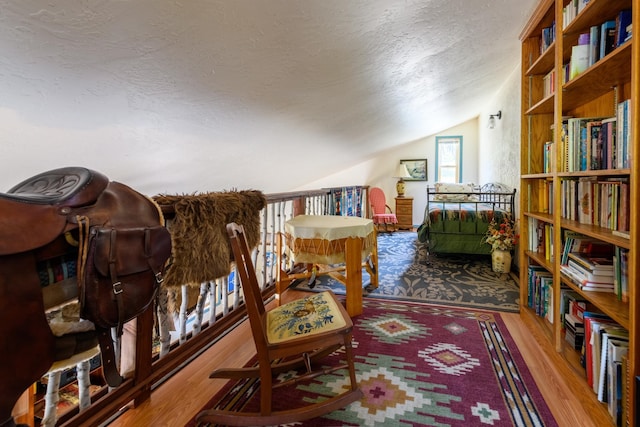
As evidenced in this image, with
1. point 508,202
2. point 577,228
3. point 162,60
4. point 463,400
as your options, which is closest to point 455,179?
point 508,202

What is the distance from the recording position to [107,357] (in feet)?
3.26

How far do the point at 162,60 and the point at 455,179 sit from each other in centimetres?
689

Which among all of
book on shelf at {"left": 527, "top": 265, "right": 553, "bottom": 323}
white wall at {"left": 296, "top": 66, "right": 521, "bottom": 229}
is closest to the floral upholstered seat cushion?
book on shelf at {"left": 527, "top": 265, "right": 553, "bottom": 323}

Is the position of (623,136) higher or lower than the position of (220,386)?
higher

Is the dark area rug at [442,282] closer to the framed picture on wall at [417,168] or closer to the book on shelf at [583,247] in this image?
the book on shelf at [583,247]

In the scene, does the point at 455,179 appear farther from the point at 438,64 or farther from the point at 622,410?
the point at 622,410

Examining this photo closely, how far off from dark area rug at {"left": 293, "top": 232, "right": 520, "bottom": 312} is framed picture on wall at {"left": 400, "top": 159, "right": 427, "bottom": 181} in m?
3.17

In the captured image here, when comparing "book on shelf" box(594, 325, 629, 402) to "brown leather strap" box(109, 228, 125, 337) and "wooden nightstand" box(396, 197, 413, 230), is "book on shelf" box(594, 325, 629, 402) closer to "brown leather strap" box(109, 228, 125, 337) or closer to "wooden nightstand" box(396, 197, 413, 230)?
"brown leather strap" box(109, 228, 125, 337)

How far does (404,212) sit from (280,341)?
596cm

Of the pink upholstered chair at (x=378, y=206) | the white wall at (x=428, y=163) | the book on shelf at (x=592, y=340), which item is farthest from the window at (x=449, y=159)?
the book on shelf at (x=592, y=340)

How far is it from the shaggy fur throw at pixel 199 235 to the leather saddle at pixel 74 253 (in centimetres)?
Result: 37

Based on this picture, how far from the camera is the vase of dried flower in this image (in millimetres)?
3496

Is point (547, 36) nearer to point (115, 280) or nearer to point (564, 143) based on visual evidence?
point (564, 143)

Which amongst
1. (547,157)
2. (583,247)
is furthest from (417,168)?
(583,247)
